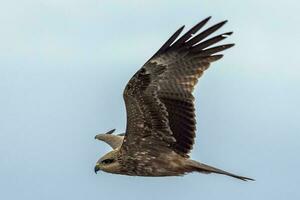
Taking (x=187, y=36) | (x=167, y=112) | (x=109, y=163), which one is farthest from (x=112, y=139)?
(x=187, y=36)

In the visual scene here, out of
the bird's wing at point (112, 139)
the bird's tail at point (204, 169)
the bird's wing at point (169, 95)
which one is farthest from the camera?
the bird's wing at point (112, 139)

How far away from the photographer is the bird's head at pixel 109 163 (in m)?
13.0

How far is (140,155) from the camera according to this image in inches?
505

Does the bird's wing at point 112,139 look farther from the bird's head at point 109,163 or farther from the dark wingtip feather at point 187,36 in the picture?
the dark wingtip feather at point 187,36

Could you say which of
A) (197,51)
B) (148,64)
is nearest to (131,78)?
(148,64)

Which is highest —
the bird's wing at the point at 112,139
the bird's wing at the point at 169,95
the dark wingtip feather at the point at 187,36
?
the dark wingtip feather at the point at 187,36

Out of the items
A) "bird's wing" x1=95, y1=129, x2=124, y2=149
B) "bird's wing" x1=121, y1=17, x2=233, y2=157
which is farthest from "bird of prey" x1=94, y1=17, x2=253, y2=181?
"bird's wing" x1=95, y1=129, x2=124, y2=149

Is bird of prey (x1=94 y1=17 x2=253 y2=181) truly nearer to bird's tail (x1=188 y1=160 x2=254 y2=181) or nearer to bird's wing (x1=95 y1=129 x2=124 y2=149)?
bird's tail (x1=188 y1=160 x2=254 y2=181)

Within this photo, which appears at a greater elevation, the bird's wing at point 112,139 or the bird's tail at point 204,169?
the bird's wing at point 112,139

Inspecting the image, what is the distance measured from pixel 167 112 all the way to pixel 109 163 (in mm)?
1340

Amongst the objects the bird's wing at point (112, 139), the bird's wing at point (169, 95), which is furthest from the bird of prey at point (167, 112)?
the bird's wing at point (112, 139)

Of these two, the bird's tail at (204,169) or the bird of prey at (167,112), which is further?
the bird of prey at (167,112)

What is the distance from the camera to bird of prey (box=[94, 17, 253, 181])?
12352mm

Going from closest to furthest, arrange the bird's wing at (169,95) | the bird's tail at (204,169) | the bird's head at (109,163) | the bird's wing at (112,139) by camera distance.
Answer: the bird's tail at (204,169) < the bird's wing at (169,95) < the bird's head at (109,163) < the bird's wing at (112,139)
